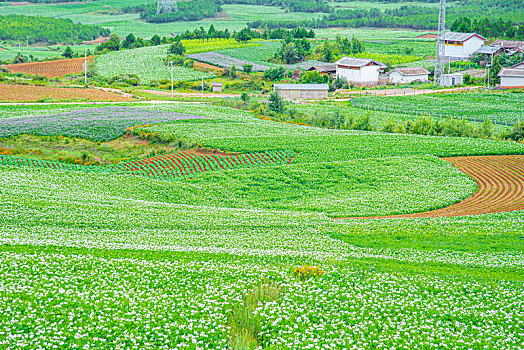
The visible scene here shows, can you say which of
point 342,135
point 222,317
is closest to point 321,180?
point 342,135

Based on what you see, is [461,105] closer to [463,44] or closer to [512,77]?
[512,77]

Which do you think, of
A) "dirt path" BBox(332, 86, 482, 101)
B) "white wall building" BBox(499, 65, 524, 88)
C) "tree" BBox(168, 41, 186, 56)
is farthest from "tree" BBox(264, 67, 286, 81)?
"white wall building" BBox(499, 65, 524, 88)

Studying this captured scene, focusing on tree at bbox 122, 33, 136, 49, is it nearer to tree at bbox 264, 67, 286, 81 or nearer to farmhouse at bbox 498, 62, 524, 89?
tree at bbox 264, 67, 286, 81

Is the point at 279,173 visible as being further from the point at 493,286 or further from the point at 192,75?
the point at 192,75

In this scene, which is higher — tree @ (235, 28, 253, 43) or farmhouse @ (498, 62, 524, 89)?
tree @ (235, 28, 253, 43)

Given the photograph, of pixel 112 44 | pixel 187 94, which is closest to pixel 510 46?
pixel 187 94

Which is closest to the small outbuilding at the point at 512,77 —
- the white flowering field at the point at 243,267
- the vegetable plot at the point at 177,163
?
the vegetable plot at the point at 177,163

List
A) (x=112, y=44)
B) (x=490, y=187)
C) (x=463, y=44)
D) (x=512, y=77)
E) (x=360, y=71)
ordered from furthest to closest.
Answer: (x=112, y=44), (x=463, y=44), (x=360, y=71), (x=512, y=77), (x=490, y=187)
